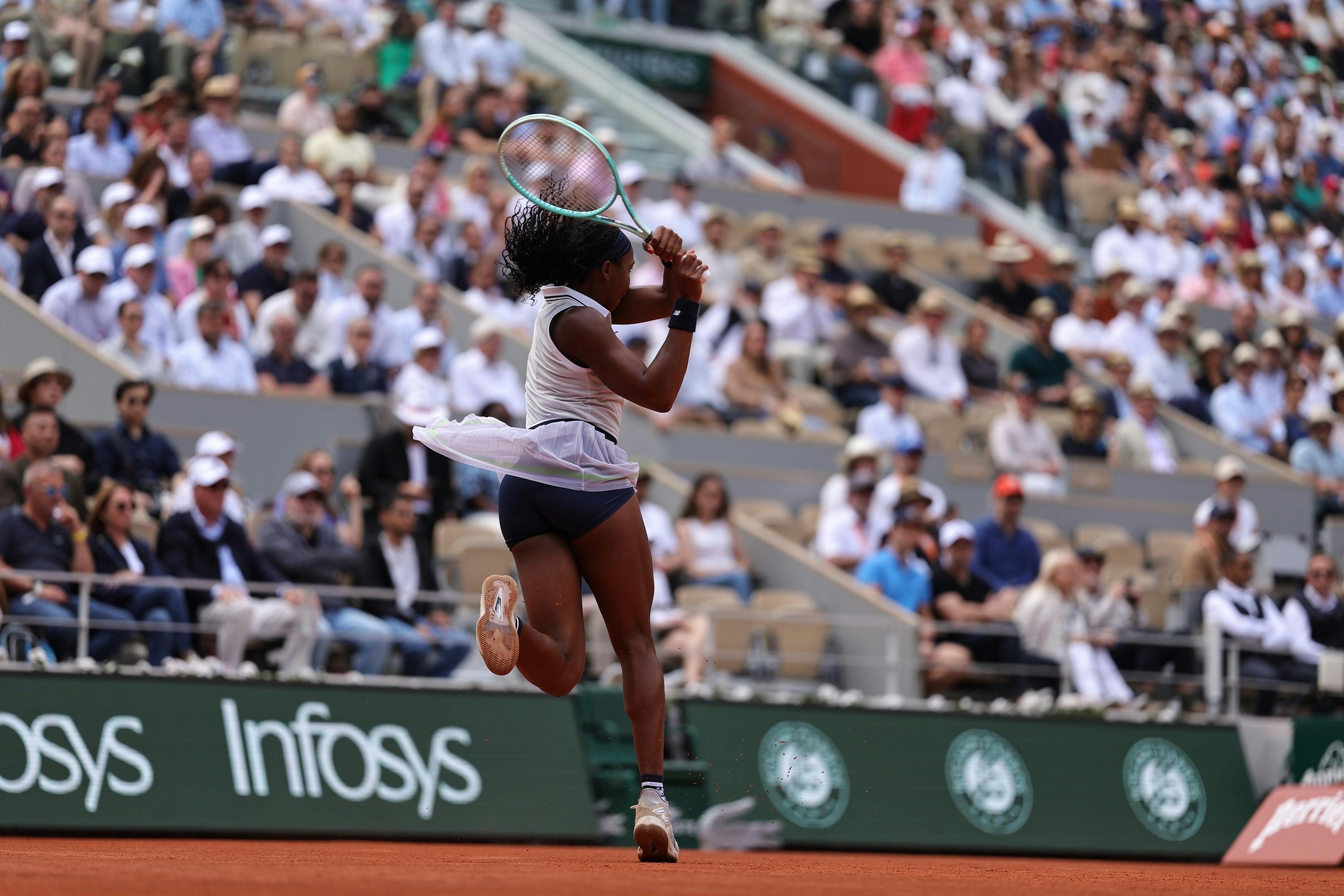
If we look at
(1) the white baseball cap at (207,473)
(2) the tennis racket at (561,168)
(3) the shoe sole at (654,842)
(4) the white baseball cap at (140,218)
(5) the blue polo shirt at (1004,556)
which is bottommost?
(5) the blue polo shirt at (1004,556)

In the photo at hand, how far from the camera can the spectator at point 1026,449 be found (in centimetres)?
1661

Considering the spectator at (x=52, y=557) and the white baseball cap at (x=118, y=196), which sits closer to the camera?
the spectator at (x=52, y=557)

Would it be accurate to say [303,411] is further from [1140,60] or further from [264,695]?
[1140,60]

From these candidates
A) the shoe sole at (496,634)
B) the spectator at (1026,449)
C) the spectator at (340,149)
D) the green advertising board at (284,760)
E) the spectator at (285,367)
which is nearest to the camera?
the shoe sole at (496,634)

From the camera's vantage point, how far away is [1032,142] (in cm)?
2375

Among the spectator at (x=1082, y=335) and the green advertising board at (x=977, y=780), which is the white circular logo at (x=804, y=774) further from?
the spectator at (x=1082, y=335)

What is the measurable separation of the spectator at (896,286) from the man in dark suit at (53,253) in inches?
332

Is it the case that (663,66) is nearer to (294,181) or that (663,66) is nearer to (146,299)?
(294,181)

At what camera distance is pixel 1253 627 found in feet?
44.8

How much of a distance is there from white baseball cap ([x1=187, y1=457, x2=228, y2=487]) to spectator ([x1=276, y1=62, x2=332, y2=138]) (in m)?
7.54

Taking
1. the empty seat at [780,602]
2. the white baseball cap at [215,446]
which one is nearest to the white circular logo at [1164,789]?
the empty seat at [780,602]

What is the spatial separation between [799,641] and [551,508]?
6449 millimetres

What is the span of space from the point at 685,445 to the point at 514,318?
204 centimetres

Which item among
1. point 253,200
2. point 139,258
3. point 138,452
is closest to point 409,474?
point 138,452
